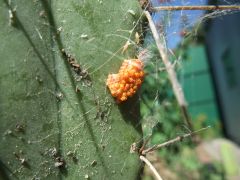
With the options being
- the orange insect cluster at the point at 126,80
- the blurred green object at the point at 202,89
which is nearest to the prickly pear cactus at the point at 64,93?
the orange insect cluster at the point at 126,80

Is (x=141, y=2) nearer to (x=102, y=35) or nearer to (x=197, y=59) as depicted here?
(x=102, y=35)

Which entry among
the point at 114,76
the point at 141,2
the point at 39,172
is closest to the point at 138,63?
the point at 114,76

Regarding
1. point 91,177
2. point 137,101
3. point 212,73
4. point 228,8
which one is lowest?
point 212,73

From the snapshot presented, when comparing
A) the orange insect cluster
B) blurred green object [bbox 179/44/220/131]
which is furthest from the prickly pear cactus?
blurred green object [bbox 179/44/220/131]

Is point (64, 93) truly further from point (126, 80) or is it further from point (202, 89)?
point (202, 89)

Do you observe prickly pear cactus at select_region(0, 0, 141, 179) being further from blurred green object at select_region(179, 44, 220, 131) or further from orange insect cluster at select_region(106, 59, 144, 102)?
blurred green object at select_region(179, 44, 220, 131)

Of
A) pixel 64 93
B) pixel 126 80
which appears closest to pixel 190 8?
pixel 126 80

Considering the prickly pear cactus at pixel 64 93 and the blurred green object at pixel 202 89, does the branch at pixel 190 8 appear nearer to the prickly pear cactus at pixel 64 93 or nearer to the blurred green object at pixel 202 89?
the prickly pear cactus at pixel 64 93
